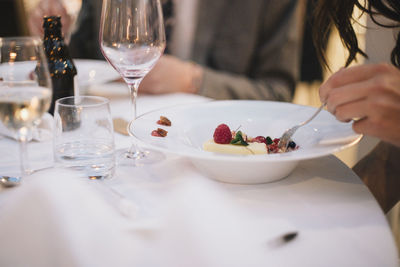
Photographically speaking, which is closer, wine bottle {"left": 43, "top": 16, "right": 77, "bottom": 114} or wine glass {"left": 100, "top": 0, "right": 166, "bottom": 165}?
wine glass {"left": 100, "top": 0, "right": 166, "bottom": 165}

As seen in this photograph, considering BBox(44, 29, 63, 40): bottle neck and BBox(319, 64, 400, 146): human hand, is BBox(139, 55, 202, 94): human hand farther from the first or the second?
BBox(319, 64, 400, 146): human hand

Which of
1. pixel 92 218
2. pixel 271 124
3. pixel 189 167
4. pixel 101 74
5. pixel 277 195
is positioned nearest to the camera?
pixel 92 218

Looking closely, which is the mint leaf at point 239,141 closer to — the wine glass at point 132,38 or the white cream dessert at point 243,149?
the white cream dessert at point 243,149

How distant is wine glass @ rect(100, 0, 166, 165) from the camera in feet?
2.42

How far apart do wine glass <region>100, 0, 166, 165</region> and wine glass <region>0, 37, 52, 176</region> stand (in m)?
0.20

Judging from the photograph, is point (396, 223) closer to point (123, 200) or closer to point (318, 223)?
point (318, 223)

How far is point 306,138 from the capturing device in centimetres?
72

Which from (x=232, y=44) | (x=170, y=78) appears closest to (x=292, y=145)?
(x=170, y=78)

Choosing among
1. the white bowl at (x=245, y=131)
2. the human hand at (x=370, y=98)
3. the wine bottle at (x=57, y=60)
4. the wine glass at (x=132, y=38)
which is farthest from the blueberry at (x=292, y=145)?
the wine bottle at (x=57, y=60)

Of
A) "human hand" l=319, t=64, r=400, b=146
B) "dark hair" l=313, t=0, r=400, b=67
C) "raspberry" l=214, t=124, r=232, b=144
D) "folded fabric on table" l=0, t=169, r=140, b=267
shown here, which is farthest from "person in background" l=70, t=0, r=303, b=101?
"folded fabric on table" l=0, t=169, r=140, b=267

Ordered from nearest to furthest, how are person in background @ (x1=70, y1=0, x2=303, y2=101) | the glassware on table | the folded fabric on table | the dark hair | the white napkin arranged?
the folded fabric on table → the glassware on table → the white napkin → the dark hair → person in background @ (x1=70, y1=0, x2=303, y2=101)

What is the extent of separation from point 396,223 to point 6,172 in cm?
116

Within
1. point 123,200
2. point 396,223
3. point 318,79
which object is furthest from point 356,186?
point 318,79

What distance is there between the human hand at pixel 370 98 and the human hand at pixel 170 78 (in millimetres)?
724
